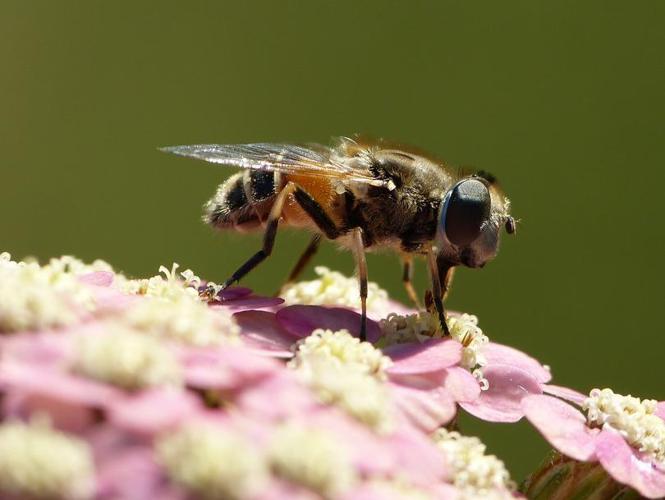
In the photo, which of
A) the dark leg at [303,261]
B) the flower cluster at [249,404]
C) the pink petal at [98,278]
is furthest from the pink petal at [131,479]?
the dark leg at [303,261]

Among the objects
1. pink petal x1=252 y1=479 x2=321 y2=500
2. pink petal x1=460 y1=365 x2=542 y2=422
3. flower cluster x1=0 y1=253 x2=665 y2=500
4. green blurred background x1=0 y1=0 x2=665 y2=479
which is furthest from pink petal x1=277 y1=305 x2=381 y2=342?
green blurred background x1=0 y1=0 x2=665 y2=479

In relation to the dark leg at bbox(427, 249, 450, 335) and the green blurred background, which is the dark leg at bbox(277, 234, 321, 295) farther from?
the green blurred background

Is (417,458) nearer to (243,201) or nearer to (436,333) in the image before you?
(436,333)

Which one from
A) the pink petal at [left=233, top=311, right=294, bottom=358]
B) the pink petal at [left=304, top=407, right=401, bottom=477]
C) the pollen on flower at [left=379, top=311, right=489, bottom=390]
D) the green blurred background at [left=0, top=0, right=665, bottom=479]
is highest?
the pink petal at [left=304, top=407, right=401, bottom=477]

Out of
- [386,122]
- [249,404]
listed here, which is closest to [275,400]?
[249,404]

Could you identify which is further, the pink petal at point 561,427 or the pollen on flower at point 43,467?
the pink petal at point 561,427

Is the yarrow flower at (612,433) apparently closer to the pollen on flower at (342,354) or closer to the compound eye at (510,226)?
the pollen on flower at (342,354)
